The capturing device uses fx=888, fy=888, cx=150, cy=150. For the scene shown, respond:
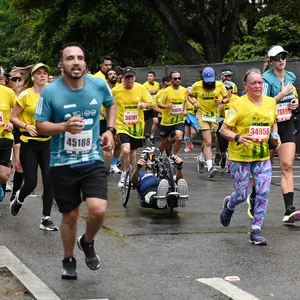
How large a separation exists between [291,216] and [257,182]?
114 cm

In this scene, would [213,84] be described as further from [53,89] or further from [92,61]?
[92,61]

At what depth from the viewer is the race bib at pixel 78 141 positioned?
7043 mm

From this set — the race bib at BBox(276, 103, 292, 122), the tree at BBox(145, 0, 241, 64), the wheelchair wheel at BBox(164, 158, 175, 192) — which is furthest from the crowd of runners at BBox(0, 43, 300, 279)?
the tree at BBox(145, 0, 241, 64)

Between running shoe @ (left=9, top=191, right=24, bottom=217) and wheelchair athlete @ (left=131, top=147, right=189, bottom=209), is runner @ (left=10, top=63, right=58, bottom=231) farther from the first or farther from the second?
wheelchair athlete @ (left=131, top=147, right=189, bottom=209)

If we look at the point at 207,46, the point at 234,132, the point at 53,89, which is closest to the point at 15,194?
the point at 234,132

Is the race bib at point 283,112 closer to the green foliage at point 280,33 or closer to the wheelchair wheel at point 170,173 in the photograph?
the wheelchair wheel at point 170,173

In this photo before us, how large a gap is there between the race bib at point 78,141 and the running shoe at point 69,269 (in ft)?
2.90

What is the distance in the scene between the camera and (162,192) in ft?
34.2

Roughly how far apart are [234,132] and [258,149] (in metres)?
0.31

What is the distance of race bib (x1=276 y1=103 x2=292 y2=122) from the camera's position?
1016 centimetres

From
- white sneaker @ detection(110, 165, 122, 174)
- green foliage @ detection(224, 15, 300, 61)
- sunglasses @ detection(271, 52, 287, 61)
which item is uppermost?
green foliage @ detection(224, 15, 300, 61)

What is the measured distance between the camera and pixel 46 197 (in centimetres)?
986

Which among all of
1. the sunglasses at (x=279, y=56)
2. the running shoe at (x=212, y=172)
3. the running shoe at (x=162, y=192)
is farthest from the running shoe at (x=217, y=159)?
the sunglasses at (x=279, y=56)

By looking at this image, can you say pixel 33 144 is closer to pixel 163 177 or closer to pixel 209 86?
pixel 163 177
